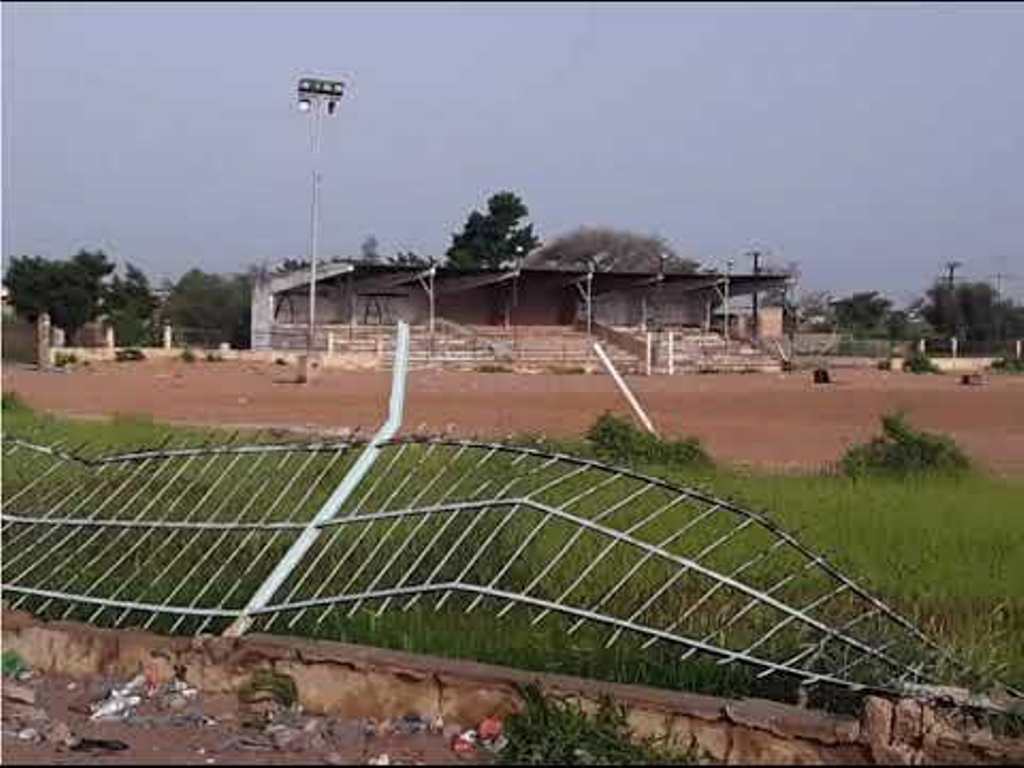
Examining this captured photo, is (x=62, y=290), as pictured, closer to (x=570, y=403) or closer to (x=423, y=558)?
(x=570, y=403)

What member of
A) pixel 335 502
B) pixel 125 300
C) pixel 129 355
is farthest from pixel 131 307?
pixel 335 502

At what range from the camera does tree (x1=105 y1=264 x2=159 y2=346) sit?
7294cm

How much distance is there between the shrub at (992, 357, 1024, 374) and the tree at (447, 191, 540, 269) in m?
33.6

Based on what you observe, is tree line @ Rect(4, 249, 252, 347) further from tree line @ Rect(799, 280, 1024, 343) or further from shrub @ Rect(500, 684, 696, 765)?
shrub @ Rect(500, 684, 696, 765)

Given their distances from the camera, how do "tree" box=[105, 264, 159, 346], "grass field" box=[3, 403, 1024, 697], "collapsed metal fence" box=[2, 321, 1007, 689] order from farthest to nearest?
"tree" box=[105, 264, 159, 346]
"grass field" box=[3, 403, 1024, 697]
"collapsed metal fence" box=[2, 321, 1007, 689]

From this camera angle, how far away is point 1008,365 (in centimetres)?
6738

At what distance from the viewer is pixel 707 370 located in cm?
6700

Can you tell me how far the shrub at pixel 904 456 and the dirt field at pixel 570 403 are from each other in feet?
8.33

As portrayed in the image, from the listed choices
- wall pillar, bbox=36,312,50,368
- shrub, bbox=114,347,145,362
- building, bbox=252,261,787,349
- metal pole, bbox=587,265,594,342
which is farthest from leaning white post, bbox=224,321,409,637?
metal pole, bbox=587,265,594,342

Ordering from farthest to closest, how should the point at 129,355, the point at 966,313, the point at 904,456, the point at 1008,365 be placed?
1. the point at 966,313
2. the point at 1008,365
3. the point at 129,355
4. the point at 904,456

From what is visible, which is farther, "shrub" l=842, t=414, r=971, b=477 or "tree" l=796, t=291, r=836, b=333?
"tree" l=796, t=291, r=836, b=333

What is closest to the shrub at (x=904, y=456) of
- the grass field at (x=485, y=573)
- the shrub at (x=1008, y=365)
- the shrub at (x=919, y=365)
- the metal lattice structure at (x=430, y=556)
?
the grass field at (x=485, y=573)

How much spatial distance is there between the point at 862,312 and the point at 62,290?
50517 mm

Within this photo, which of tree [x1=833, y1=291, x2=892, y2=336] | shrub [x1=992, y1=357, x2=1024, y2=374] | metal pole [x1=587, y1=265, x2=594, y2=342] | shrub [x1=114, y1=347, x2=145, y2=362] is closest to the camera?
shrub [x1=114, y1=347, x2=145, y2=362]
